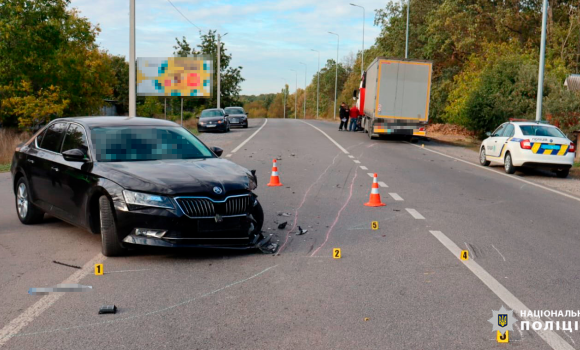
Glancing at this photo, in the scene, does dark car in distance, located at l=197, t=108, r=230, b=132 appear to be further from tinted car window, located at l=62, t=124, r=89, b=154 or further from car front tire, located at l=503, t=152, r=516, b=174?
tinted car window, located at l=62, t=124, r=89, b=154

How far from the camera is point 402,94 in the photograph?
28312 mm

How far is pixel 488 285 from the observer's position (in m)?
5.86

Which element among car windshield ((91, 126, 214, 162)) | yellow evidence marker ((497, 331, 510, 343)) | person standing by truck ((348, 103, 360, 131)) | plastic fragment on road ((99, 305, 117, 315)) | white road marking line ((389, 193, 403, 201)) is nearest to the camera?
yellow evidence marker ((497, 331, 510, 343))

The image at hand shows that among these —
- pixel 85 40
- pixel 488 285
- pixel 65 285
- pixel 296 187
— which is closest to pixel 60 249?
pixel 65 285

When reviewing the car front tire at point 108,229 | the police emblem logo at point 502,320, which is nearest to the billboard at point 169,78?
the car front tire at point 108,229

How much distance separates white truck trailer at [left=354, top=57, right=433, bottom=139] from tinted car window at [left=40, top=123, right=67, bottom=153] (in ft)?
69.6

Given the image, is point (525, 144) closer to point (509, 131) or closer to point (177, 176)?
point (509, 131)

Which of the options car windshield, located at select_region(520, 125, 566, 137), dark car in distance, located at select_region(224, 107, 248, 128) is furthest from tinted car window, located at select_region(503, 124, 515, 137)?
dark car in distance, located at select_region(224, 107, 248, 128)

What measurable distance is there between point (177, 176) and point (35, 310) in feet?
7.12

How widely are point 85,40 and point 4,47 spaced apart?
10.6m

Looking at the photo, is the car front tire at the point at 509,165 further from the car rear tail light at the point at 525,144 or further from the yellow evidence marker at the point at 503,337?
the yellow evidence marker at the point at 503,337

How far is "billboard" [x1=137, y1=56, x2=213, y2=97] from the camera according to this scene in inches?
1576

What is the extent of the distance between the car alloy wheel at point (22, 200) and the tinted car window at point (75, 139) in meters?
1.22

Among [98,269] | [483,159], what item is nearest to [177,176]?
[98,269]
